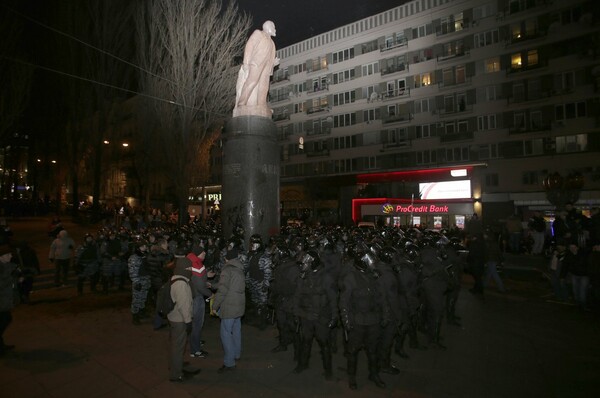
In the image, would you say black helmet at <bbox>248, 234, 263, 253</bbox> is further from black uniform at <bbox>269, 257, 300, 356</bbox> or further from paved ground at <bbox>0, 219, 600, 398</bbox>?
paved ground at <bbox>0, 219, 600, 398</bbox>

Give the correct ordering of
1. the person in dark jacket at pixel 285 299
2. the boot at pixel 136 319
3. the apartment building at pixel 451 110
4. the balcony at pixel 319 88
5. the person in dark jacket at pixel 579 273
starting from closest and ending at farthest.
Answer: the person in dark jacket at pixel 285 299, the boot at pixel 136 319, the person in dark jacket at pixel 579 273, the apartment building at pixel 451 110, the balcony at pixel 319 88

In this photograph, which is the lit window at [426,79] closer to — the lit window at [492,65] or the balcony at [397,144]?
the lit window at [492,65]

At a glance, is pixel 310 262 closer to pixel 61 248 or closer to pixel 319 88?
pixel 61 248

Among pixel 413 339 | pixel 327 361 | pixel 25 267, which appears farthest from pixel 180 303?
pixel 25 267

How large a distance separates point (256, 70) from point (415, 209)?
2302 centimetres

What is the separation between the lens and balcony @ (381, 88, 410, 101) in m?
37.8

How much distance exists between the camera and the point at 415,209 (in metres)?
31.7

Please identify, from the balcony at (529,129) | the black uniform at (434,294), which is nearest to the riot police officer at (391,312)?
the black uniform at (434,294)

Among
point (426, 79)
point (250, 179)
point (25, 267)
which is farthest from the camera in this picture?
point (426, 79)

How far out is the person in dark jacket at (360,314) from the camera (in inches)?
218

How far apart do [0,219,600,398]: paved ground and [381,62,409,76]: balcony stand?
3263cm

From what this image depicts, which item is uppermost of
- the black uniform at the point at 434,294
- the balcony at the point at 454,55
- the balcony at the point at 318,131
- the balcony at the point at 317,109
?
the balcony at the point at 454,55

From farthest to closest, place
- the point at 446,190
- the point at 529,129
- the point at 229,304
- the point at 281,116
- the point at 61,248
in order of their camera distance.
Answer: the point at 281,116 < the point at 446,190 < the point at 529,129 < the point at 61,248 < the point at 229,304

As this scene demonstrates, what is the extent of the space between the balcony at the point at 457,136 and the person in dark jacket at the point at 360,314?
32.1 meters
